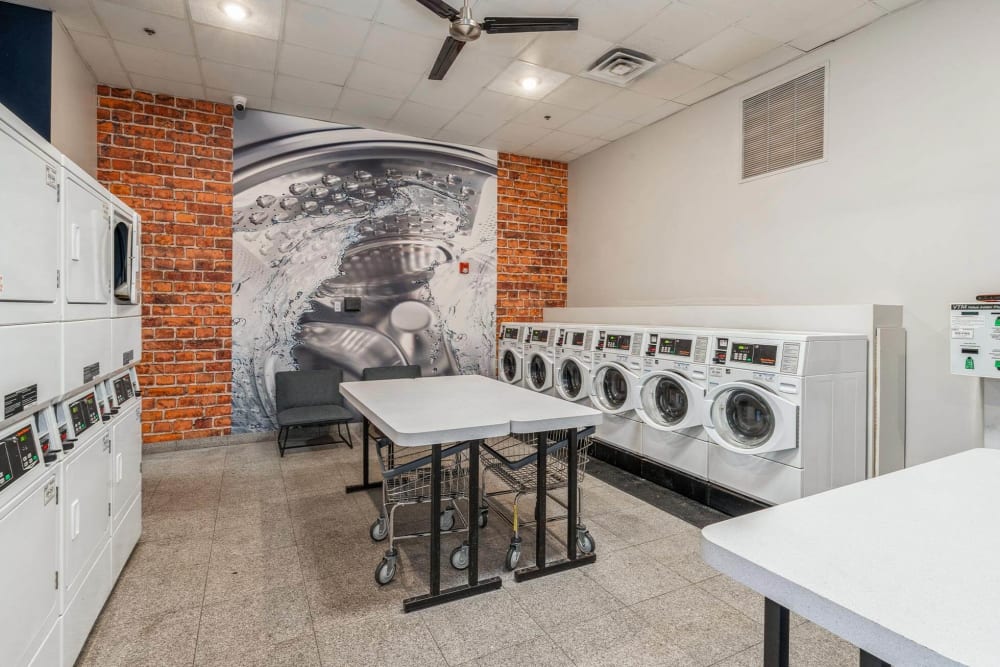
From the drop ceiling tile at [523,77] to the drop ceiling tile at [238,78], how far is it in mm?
1895

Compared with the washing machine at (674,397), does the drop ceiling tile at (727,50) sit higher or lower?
higher

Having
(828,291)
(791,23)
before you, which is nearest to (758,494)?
(828,291)

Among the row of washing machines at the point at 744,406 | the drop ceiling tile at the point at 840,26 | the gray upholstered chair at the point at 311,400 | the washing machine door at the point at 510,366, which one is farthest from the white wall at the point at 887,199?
the gray upholstered chair at the point at 311,400

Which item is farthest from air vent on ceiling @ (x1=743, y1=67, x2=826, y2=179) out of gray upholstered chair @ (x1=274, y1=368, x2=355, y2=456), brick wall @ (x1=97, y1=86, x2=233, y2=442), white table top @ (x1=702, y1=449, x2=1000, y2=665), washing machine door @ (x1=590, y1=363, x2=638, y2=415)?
brick wall @ (x1=97, y1=86, x2=233, y2=442)

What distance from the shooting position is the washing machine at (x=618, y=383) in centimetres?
397

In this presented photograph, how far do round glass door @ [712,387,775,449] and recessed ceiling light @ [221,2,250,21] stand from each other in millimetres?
3980

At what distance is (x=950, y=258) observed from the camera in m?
3.03

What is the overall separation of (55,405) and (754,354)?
3.39m

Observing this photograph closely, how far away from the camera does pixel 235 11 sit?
325 cm

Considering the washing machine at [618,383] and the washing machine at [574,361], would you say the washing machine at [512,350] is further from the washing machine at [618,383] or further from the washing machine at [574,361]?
the washing machine at [618,383]

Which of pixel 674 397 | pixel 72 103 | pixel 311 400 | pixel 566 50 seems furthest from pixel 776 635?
pixel 72 103

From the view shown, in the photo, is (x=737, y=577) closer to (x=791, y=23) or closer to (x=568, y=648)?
(x=568, y=648)

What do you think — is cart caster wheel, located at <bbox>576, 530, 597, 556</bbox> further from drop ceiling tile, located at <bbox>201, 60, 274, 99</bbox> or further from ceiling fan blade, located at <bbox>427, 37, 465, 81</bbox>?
drop ceiling tile, located at <bbox>201, 60, 274, 99</bbox>

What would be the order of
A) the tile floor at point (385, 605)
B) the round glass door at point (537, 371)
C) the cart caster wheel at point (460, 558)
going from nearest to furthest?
the tile floor at point (385, 605) → the cart caster wheel at point (460, 558) → the round glass door at point (537, 371)
